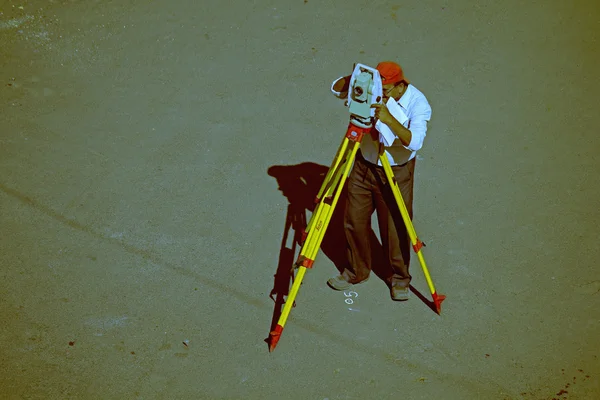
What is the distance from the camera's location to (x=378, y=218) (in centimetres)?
584

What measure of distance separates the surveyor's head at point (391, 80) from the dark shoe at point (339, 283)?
1813 mm

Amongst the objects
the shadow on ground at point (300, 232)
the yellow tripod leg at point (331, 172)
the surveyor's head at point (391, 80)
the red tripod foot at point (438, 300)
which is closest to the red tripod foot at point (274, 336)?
the shadow on ground at point (300, 232)

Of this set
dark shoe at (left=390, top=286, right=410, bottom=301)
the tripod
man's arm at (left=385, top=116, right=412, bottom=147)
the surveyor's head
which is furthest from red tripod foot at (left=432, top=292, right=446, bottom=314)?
the surveyor's head

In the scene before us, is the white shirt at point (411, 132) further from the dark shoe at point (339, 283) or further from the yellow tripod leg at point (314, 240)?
the dark shoe at point (339, 283)

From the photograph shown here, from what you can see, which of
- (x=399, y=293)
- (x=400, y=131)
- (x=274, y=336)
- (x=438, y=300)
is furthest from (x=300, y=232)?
(x=400, y=131)

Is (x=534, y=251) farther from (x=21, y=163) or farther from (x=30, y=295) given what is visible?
(x=21, y=163)

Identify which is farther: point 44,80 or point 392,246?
Result: point 44,80

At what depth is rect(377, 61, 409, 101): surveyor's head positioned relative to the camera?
5031 millimetres

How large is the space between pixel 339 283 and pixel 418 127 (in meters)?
1.73

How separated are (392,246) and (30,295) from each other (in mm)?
3164

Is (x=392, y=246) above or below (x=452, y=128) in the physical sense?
below

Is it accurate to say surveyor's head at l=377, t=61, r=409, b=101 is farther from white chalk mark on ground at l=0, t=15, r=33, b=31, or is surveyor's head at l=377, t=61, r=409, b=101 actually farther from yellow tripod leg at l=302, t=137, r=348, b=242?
white chalk mark on ground at l=0, t=15, r=33, b=31

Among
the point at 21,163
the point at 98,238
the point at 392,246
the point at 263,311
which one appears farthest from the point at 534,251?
the point at 21,163

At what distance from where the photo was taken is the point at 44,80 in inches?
328
